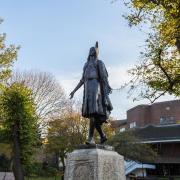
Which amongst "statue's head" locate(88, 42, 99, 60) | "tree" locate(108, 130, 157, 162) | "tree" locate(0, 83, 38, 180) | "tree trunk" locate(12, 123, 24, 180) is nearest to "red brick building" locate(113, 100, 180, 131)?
"tree" locate(108, 130, 157, 162)

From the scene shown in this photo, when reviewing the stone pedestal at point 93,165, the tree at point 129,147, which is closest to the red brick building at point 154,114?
the tree at point 129,147

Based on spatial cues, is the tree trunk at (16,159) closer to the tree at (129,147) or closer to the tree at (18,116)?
the tree at (18,116)

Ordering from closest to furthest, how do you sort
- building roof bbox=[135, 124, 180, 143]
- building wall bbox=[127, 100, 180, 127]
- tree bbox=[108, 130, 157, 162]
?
tree bbox=[108, 130, 157, 162] → building roof bbox=[135, 124, 180, 143] → building wall bbox=[127, 100, 180, 127]

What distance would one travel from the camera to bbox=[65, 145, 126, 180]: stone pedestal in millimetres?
9484

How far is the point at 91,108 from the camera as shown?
10359mm

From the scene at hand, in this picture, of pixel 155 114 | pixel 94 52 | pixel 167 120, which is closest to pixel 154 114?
pixel 155 114

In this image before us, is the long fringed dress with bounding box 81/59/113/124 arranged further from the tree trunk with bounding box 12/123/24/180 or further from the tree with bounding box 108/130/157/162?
the tree with bounding box 108/130/157/162

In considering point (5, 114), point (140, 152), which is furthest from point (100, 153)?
point (140, 152)

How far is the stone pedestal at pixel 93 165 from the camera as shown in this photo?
948 centimetres

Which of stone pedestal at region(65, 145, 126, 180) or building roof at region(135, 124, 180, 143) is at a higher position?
building roof at region(135, 124, 180, 143)

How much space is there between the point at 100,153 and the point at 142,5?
43.6 ft

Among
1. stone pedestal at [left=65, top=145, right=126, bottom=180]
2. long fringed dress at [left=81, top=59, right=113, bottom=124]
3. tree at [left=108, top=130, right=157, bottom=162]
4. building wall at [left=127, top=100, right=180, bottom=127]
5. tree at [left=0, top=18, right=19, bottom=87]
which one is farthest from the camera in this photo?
building wall at [left=127, top=100, right=180, bottom=127]

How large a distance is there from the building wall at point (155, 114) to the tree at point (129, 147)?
22.1 metres

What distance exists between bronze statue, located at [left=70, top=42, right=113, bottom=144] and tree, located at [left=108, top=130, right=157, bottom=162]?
107ft
